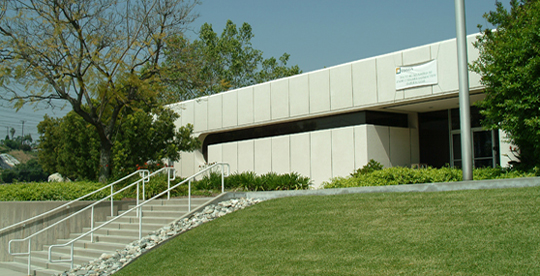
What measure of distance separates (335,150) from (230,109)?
7.84m

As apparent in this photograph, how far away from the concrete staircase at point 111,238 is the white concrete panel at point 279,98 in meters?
9.67

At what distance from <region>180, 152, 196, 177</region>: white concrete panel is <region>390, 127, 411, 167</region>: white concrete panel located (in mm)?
13723

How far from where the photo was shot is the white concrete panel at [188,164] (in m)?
30.0

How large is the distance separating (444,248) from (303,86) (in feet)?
51.0

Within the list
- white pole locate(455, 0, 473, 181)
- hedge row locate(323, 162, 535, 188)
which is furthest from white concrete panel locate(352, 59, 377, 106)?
white pole locate(455, 0, 473, 181)

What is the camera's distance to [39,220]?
47.4 ft

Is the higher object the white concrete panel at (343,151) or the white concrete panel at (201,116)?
the white concrete panel at (201,116)

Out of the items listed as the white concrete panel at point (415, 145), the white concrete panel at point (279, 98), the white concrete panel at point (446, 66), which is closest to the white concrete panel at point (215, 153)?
the white concrete panel at point (279, 98)

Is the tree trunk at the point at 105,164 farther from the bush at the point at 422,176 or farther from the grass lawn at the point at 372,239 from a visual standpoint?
the bush at the point at 422,176

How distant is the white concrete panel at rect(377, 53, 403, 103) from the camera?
60.5 ft

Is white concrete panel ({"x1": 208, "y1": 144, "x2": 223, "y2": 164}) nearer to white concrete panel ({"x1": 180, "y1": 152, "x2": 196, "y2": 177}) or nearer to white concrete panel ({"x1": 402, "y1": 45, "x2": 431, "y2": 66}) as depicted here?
white concrete panel ({"x1": 180, "y1": 152, "x2": 196, "y2": 177})

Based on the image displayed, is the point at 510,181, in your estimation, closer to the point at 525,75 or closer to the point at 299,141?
the point at 525,75

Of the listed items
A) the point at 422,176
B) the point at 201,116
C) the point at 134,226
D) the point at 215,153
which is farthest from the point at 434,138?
the point at 201,116

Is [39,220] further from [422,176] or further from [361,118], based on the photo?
[361,118]
